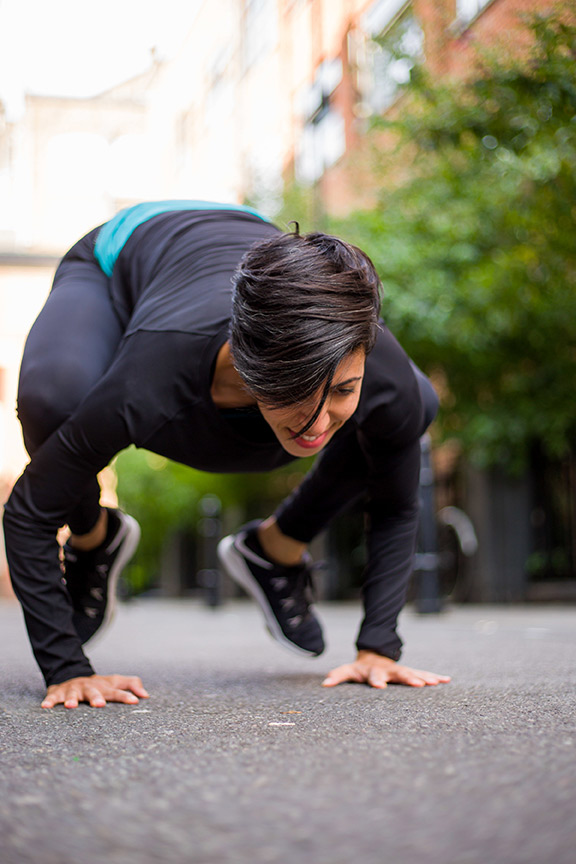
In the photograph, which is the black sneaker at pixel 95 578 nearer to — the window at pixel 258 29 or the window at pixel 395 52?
the window at pixel 395 52

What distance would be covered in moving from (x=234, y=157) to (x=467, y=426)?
40.1 feet

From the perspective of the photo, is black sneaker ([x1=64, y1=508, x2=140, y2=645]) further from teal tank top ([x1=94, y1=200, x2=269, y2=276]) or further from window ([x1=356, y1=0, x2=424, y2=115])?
window ([x1=356, y1=0, x2=424, y2=115])

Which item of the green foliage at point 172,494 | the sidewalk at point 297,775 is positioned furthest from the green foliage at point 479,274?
the sidewalk at point 297,775

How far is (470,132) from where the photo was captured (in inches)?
229

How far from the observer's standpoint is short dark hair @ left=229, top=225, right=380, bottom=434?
1.78 meters

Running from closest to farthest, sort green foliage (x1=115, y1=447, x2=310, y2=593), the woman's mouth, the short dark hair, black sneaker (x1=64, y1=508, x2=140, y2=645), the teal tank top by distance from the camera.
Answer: the short dark hair → the woman's mouth → the teal tank top → black sneaker (x1=64, y1=508, x2=140, y2=645) → green foliage (x1=115, y1=447, x2=310, y2=593)

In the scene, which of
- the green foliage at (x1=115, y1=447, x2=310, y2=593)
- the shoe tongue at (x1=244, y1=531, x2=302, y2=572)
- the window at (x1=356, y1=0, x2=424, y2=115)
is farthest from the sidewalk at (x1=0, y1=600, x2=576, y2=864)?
the green foliage at (x1=115, y1=447, x2=310, y2=593)

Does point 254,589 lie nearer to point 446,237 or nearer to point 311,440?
point 311,440

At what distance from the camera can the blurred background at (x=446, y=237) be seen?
5840 mm

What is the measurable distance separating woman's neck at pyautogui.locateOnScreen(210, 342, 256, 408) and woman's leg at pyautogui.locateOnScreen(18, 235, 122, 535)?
0.32 m

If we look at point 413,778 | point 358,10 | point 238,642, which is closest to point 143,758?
point 413,778

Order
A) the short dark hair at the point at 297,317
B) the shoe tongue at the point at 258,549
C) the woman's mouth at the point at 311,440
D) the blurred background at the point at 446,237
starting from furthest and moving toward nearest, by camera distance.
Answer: the blurred background at the point at 446,237 → the shoe tongue at the point at 258,549 → the woman's mouth at the point at 311,440 → the short dark hair at the point at 297,317

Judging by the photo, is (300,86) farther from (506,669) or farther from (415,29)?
(506,669)

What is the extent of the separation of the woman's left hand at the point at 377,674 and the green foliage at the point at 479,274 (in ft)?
13.3
